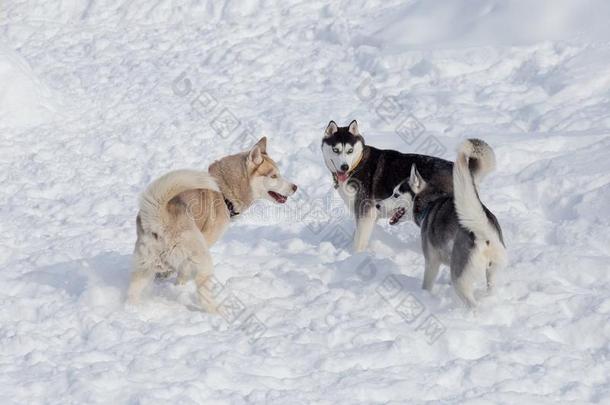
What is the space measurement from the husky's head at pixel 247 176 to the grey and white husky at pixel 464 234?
1348 mm

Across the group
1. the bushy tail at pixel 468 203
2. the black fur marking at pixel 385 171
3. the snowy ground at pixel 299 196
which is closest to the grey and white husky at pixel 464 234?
the bushy tail at pixel 468 203

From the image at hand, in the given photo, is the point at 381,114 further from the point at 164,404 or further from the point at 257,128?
the point at 164,404

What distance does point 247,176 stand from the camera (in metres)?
6.45

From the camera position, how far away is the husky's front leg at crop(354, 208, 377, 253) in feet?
24.5

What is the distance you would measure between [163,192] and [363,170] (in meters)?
2.90

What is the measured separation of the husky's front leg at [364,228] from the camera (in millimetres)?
7461

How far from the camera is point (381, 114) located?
34.6ft

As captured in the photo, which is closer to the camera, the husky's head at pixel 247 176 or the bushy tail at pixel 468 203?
the bushy tail at pixel 468 203

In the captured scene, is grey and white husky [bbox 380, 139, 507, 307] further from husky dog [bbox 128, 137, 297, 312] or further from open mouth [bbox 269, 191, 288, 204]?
husky dog [bbox 128, 137, 297, 312]

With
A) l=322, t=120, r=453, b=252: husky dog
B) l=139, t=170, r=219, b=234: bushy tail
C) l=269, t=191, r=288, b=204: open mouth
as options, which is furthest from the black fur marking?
l=139, t=170, r=219, b=234: bushy tail

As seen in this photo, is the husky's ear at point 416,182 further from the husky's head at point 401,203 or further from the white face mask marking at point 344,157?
the white face mask marking at point 344,157

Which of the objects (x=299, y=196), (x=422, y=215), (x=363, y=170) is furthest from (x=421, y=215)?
(x=299, y=196)

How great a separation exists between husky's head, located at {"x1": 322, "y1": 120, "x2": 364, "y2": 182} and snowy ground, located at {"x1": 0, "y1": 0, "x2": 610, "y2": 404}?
693mm

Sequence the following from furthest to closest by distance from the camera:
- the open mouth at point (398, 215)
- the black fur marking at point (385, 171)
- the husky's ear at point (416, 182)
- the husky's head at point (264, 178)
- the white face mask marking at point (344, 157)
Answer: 1. the white face mask marking at point (344, 157)
2. the black fur marking at point (385, 171)
3. the open mouth at point (398, 215)
4. the husky's ear at point (416, 182)
5. the husky's head at point (264, 178)
